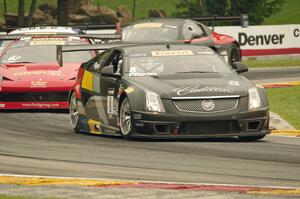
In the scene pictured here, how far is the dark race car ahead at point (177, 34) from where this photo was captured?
88.3 feet

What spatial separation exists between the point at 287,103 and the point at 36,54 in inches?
176

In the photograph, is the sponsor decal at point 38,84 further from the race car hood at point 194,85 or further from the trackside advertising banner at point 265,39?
the trackside advertising banner at point 265,39

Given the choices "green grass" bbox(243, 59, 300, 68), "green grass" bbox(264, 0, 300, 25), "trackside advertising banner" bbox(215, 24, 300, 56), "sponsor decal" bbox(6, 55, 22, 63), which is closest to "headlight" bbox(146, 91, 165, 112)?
"sponsor decal" bbox(6, 55, 22, 63)

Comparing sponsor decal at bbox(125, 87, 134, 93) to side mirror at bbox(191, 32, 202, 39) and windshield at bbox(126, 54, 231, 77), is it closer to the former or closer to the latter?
windshield at bbox(126, 54, 231, 77)

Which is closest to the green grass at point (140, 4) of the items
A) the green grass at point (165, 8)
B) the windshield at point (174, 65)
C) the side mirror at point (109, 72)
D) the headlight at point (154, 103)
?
the green grass at point (165, 8)

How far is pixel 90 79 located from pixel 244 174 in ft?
19.7

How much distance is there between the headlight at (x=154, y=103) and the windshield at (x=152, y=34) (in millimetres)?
11947

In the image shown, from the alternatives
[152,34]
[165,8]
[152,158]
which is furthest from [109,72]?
[165,8]

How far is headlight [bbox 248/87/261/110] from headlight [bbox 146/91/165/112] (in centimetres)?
110

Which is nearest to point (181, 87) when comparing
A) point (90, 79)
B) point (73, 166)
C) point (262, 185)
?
point (90, 79)

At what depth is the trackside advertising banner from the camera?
41.4 meters

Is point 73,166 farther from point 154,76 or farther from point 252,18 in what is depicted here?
point 252,18

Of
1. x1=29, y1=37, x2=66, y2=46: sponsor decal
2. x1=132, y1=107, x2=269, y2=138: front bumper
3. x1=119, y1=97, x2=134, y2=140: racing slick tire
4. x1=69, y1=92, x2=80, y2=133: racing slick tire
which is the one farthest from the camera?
x1=29, y1=37, x2=66, y2=46: sponsor decal

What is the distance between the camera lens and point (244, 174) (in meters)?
11.1
